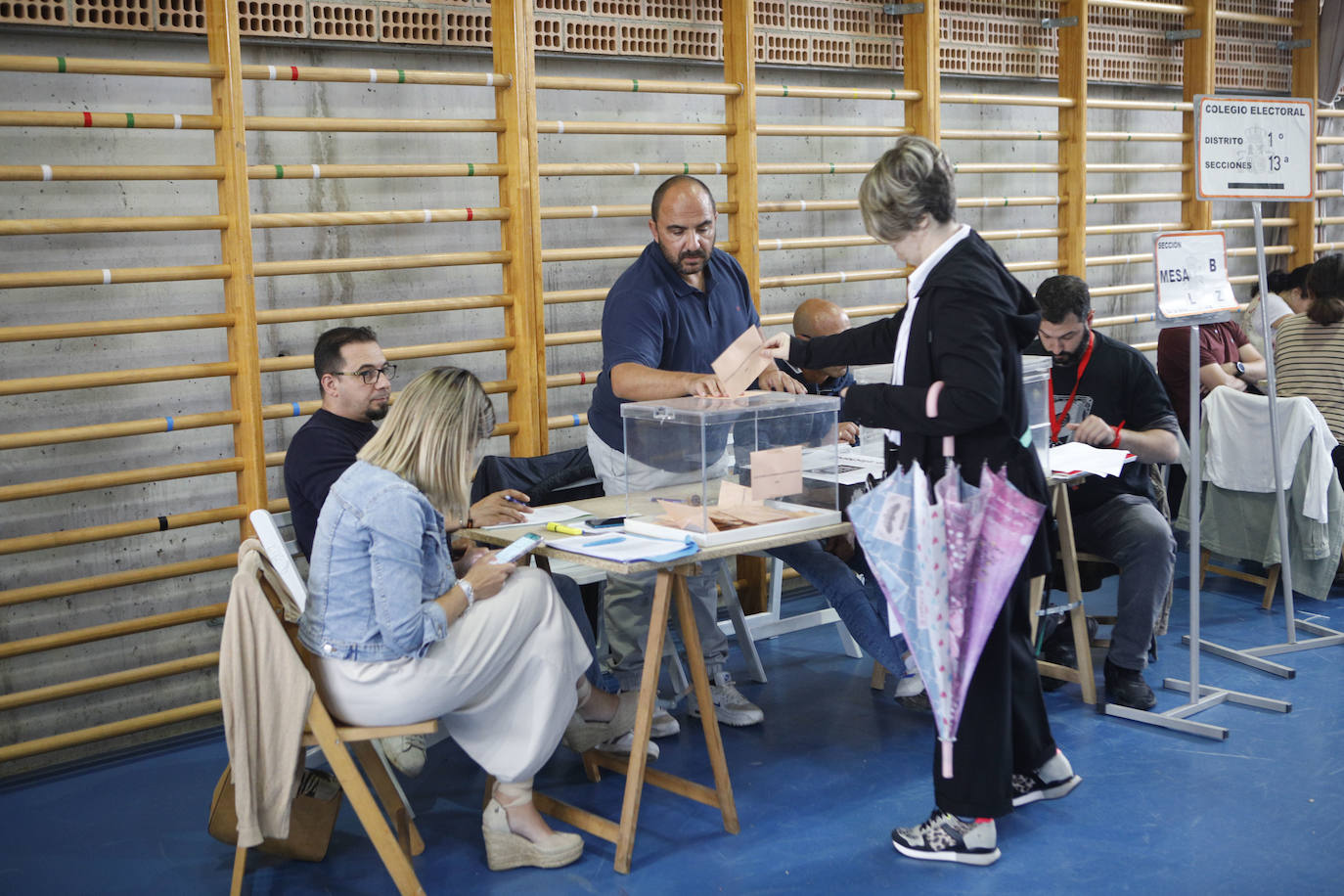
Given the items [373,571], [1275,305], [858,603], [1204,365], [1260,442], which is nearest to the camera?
[373,571]

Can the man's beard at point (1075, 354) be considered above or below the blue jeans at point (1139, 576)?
above

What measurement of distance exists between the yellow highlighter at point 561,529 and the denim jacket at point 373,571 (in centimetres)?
49

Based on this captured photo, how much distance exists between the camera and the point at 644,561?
280cm

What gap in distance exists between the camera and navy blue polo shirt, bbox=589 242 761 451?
3641 millimetres

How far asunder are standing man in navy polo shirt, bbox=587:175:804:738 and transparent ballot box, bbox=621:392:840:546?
A: 27 centimetres

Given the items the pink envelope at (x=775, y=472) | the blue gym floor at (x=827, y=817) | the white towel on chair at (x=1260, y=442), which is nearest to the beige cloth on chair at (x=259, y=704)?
the blue gym floor at (x=827, y=817)

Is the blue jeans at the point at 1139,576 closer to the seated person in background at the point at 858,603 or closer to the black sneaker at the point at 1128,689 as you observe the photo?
the black sneaker at the point at 1128,689

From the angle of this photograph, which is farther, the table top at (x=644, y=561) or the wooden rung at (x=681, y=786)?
the wooden rung at (x=681, y=786)

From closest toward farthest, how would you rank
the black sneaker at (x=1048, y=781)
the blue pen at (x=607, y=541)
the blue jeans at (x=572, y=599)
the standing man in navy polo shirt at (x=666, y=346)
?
the blue pen at (x=607, y=541) → the black sneaker at (x=1048, y=781) → the blue jeans at (x=572, y=599) → the standing man in navy polo shirt at (x=666, y=346)

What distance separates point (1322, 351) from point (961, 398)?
121 inches

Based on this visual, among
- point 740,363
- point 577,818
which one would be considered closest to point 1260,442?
point 740,363

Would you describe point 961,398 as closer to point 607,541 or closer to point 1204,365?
point 607,541

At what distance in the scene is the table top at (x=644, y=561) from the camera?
281 cm

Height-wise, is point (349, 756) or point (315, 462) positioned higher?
point (315, 462)
